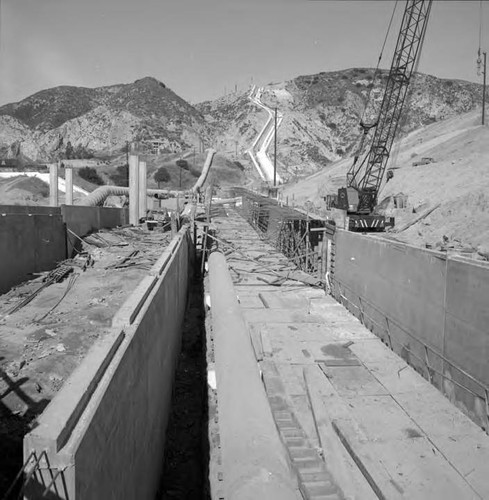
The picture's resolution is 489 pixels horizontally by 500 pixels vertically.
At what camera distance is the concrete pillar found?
26.5m

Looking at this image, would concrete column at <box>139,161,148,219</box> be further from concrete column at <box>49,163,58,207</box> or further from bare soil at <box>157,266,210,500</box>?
bare soil at <box>157,266,210,500</box>

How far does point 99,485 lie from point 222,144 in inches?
4271

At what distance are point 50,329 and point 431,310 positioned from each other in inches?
331

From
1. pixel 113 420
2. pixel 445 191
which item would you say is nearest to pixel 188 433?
pixel 113 420

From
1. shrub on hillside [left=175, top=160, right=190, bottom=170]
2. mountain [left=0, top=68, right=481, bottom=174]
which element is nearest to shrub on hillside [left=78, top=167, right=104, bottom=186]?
shrub on hillside [left=175, top=160, right=190, bottom=170]

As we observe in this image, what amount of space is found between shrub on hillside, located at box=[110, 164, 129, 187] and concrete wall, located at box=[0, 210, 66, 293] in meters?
52.6

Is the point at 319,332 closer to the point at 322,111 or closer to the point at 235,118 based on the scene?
the point at 235,118

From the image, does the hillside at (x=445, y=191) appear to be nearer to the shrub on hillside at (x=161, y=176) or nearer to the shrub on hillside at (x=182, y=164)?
the shrub on hillside at (x=161, y=176)

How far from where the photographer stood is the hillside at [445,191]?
19.9 m

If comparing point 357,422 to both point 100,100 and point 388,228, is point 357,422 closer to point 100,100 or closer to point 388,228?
point 388,228

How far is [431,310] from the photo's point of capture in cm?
976

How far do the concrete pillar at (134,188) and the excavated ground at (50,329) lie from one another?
9188 mm

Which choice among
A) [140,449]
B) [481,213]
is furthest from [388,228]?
[140,449]

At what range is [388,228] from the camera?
26.0 m
